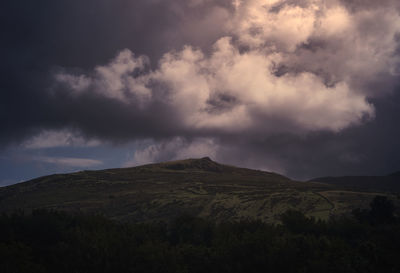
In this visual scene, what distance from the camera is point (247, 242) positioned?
2616 inches

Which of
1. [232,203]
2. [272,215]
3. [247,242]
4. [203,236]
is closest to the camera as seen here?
[247,242]

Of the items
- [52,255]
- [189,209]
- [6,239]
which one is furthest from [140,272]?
[189,209]

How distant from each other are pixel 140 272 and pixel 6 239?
27.2 meters

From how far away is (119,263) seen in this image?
6041 centimetres

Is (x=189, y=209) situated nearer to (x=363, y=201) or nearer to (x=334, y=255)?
(x=363, y=201)

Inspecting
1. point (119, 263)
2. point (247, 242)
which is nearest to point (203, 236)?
point (247, 242)

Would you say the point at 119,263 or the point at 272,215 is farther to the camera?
the point at 272,215

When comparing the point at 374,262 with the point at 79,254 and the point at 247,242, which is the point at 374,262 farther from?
the point at 79,254

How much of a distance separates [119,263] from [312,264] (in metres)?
31.1

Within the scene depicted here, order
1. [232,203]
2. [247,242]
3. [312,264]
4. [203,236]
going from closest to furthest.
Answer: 1. [312,264]
2. [247,242]
3. [203,236]
4. [232,203]

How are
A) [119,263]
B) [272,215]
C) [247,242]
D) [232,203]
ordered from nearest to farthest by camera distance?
[119,263], [247,242], [272,215], [232,203]

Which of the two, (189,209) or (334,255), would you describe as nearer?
(334,255)

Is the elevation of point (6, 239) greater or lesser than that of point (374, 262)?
greater

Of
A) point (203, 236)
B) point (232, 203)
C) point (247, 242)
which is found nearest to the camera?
point (247, 242)
